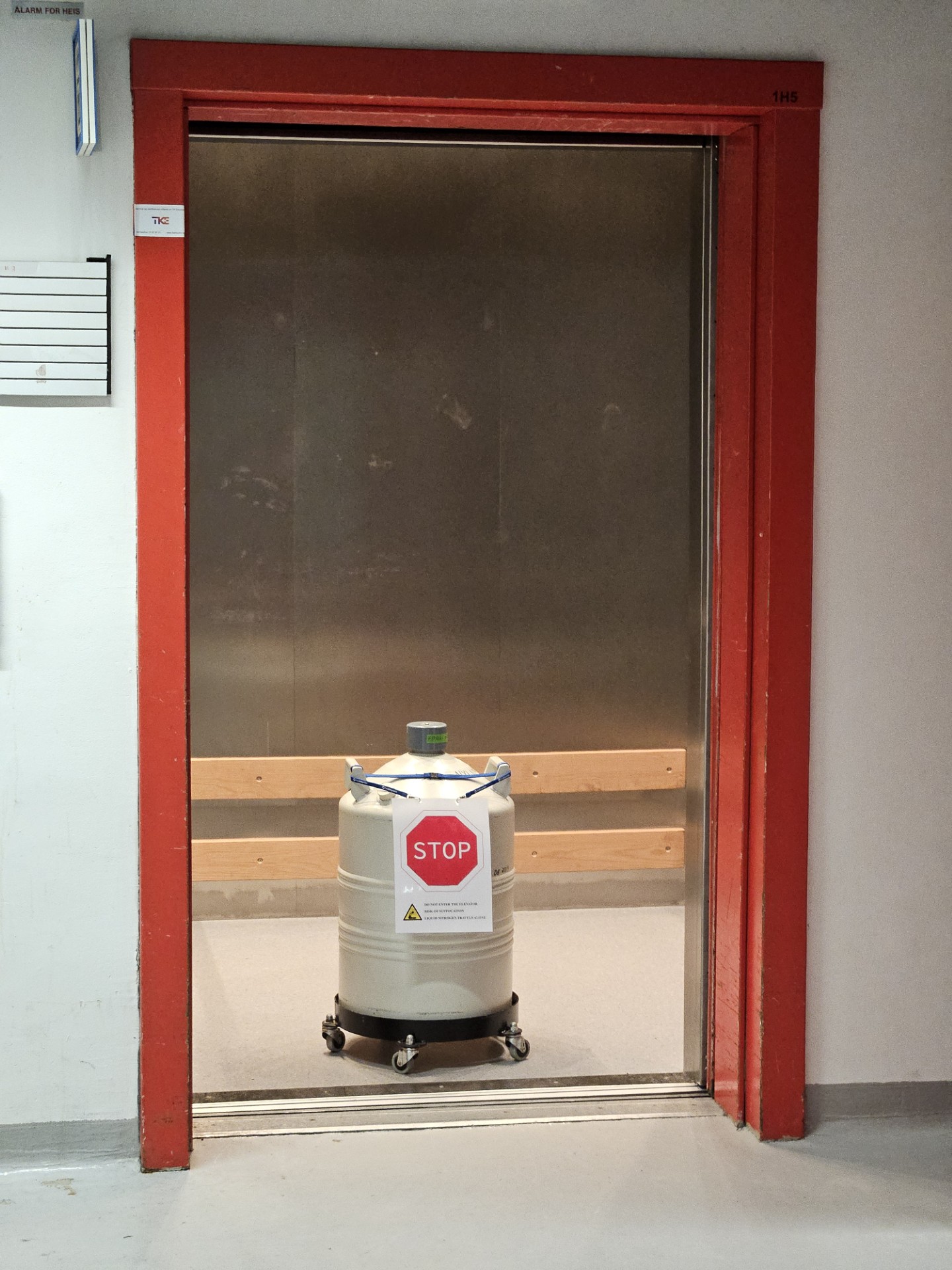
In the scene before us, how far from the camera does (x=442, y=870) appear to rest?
3.20m

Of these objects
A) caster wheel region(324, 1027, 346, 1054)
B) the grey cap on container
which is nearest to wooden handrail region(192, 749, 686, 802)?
the grey cap on container

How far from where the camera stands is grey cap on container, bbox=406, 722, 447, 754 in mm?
3441

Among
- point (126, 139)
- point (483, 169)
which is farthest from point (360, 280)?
point (126, 139)

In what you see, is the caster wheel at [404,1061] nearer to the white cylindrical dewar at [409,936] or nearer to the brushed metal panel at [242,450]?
the white cylindrical dewar at [409,936]

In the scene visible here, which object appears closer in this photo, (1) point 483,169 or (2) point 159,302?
(2) point 159,302

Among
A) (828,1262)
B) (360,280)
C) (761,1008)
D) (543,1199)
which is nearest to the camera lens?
(828,1262)

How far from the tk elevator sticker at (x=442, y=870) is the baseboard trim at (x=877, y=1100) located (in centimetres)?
89

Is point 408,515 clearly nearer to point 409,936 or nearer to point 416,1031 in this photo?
point 409,936

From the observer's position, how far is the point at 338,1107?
3070mm

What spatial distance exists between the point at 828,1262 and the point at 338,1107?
122cm

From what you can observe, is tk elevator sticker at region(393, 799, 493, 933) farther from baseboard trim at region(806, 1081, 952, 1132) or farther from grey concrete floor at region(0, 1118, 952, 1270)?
baseboard trim at region(806, 1081, 952, 1132)

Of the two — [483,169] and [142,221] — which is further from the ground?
[483,169]

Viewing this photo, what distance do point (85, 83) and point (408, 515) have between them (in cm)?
220

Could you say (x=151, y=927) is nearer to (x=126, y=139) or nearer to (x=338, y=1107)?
(x=338, y=1107)
